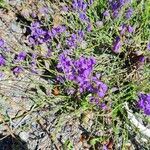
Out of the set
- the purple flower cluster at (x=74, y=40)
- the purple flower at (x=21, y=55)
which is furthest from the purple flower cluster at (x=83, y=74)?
the purple flower at (x=21, y=55)

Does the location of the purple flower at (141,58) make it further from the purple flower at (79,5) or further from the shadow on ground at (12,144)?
the shadow on ground at (12,144)

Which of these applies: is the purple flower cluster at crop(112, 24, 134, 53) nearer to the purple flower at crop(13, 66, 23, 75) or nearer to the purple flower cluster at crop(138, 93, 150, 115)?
the purple flower cluster at crop(138, 93, 150, 115)

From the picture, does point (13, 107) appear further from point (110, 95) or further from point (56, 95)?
point (110, 95)

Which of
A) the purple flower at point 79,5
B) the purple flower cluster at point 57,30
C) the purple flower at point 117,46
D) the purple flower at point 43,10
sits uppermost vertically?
the purple flower at point 43,10

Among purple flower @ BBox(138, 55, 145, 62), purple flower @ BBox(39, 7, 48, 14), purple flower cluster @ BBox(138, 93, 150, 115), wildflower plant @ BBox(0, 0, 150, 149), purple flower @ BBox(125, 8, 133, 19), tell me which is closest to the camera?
purple flower cluster @ BBox(138, 93, 150, 115)

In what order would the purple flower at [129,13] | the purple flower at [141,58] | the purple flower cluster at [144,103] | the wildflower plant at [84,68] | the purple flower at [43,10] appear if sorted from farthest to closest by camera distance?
the purple flower at [43,10], the purple flower at [129,13], the purple flower at [141,58], the wildflower plant at [84,68], the purple flower cluster at [144,103]

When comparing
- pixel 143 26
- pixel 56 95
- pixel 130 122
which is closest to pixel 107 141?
pixel 130 122

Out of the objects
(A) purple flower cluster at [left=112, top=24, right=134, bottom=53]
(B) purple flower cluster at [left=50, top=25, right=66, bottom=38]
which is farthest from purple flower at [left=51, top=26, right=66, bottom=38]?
(A) purple flower cluster at [left=112, top=24, right=134, bottom=53]

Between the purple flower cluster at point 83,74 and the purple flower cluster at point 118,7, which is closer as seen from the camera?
the purple flower cluster at point 83,74
